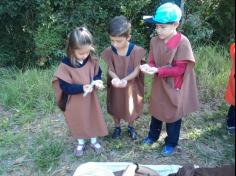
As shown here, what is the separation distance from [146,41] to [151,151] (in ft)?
10.7

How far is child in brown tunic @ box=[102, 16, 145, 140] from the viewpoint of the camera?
3611 millimetres

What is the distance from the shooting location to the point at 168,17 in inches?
135

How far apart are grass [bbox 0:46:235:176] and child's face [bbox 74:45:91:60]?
1.08 m

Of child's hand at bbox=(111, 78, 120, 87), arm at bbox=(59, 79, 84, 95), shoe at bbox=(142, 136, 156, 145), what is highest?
child's hand at bbox=(111, 78, 120, 87)

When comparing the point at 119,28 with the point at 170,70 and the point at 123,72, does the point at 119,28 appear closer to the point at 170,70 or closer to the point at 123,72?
the point at 123,72

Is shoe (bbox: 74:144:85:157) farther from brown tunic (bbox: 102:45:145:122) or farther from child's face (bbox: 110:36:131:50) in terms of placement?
child's face (bbox: 110:36:131:50)

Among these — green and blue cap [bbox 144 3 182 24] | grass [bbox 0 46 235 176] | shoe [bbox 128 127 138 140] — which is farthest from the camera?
shoe [bbox 128 127 138 140]

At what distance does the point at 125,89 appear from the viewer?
390cm

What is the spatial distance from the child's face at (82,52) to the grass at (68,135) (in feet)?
Answer: 3.55

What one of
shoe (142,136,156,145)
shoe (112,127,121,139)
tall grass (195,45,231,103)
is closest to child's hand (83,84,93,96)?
shoe (112,127,121,139)

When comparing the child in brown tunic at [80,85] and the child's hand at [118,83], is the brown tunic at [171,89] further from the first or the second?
the child in brown tunic at [80,85]

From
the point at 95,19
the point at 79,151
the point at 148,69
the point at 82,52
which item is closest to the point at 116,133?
the point at 79,151

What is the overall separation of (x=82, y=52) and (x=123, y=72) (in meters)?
0.49

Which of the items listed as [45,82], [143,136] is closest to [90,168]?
[143,136]
